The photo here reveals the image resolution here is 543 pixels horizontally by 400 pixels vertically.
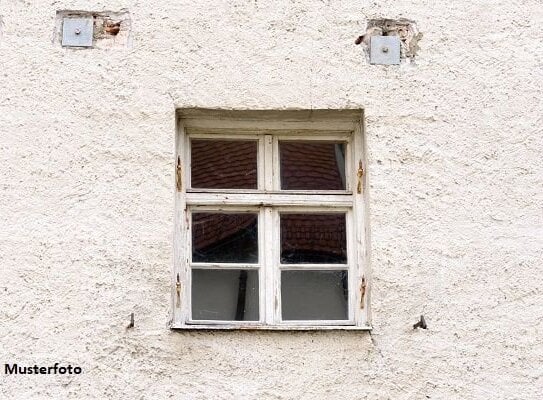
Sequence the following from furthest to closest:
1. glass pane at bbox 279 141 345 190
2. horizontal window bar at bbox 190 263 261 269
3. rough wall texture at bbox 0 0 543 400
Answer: glass pane at bbox 279 141 345 190 < horizontal window bar at bbox 190 263 261 269 < rough wall texture at bbox 0 0 543 400

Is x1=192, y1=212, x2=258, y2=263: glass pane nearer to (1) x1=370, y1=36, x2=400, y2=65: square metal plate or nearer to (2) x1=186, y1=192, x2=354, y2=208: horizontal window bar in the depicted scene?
(2) x1=186, y1=192, x2=354, y2=208: horizontal window bar

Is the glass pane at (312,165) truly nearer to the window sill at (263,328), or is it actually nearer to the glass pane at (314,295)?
the glass pane at (314,295)

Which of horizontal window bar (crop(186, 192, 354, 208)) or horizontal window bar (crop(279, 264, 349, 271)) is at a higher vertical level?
horizontal window bar (crop(186, 192, 354, 208))

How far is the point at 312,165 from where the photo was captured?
6375 mm

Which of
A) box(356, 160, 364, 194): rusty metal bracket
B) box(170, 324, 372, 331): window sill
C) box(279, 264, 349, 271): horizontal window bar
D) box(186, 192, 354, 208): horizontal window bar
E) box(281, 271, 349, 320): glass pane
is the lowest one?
box(170, 324, 372, 331): window sill

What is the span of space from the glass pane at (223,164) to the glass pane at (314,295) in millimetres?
Result: 544

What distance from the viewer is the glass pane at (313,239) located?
6246 mm

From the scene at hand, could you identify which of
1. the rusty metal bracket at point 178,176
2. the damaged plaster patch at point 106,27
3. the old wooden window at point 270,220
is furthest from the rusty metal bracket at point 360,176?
the damaged plaster patch at point 106,27

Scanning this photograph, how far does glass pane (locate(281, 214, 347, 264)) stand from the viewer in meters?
6.25

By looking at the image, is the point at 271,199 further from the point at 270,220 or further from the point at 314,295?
the point at 314,295

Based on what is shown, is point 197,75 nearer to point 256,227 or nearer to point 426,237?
point 256,227

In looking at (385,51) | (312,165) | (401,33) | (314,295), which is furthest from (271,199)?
(401,33)

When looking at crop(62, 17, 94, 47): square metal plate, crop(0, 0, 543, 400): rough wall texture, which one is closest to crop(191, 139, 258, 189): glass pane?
crop(0, 0, 543, 400): rough wall texture

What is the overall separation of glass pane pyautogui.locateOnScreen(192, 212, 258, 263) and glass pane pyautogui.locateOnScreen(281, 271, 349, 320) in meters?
0.23
